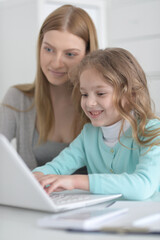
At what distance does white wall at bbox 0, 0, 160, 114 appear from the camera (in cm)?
263

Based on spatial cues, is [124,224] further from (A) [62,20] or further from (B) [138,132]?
(A) [62,20]

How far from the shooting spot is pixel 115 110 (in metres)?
1.31

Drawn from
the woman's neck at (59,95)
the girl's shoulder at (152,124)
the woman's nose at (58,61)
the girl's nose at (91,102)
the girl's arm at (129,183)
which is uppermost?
the woman's nose at (58,61)

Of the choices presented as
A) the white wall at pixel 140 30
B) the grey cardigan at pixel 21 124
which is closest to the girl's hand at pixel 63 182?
the grey cardigan at pixel 21 124

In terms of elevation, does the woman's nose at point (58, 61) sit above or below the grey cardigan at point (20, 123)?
above

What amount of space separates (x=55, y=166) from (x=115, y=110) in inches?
11.1

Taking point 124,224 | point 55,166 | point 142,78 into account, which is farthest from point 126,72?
point 124,224

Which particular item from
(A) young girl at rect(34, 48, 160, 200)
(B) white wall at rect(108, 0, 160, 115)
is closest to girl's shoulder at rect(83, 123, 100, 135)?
(A) young girl at rect(34, 48, 160, 200)

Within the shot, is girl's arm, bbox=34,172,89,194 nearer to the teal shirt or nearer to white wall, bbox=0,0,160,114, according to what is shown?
the teal shirt

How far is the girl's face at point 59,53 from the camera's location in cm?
168

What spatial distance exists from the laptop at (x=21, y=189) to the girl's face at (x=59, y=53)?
0.88 m

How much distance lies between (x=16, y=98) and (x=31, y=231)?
1281 mm

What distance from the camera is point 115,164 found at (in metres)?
1.31

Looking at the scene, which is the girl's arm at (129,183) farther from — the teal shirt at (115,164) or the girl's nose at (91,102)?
the girl's nose at (91,102)
